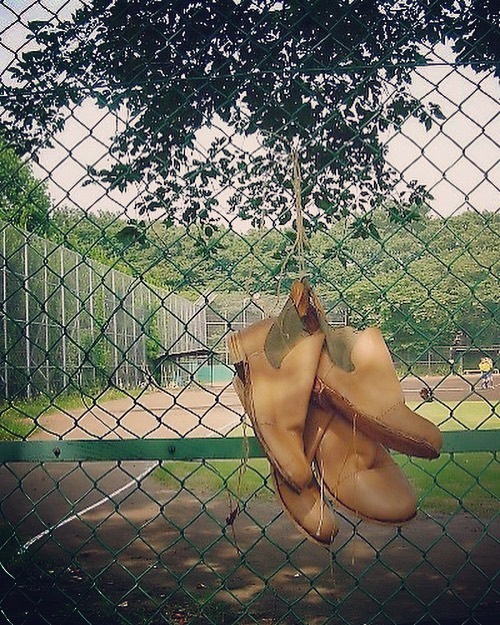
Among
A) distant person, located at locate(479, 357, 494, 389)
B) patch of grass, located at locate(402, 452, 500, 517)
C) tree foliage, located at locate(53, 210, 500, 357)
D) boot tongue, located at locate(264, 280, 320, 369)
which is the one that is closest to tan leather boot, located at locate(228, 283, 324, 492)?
boot tongue, located at locate(264, 280, 320, 369)

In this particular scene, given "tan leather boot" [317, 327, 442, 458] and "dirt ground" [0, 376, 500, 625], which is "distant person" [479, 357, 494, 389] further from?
"tan leather boot" [317, 327, 442, 458]

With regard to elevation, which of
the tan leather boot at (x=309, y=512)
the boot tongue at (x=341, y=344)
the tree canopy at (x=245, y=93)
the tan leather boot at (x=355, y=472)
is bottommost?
the tan leather boot at (x=309, y=512)

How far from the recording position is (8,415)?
177 cm

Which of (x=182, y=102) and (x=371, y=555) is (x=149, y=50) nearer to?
(x=182, y=102)

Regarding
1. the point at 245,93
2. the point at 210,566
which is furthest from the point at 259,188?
the point at 210,566

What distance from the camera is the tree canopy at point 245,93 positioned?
4.65 feet

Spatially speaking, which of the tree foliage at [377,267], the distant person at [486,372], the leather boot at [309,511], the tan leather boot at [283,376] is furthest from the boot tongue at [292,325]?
the distant person at [486,372]

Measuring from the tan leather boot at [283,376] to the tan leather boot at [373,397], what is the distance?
0.03 metres

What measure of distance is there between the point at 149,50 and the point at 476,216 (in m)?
0.73

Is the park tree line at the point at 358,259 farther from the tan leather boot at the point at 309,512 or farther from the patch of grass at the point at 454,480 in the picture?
the patch of grass at the point at 454,480

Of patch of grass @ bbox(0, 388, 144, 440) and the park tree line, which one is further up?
the park tree line

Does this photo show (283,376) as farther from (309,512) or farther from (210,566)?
(210,566)

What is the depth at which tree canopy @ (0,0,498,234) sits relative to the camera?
142cm

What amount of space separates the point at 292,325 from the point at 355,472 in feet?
0.71
